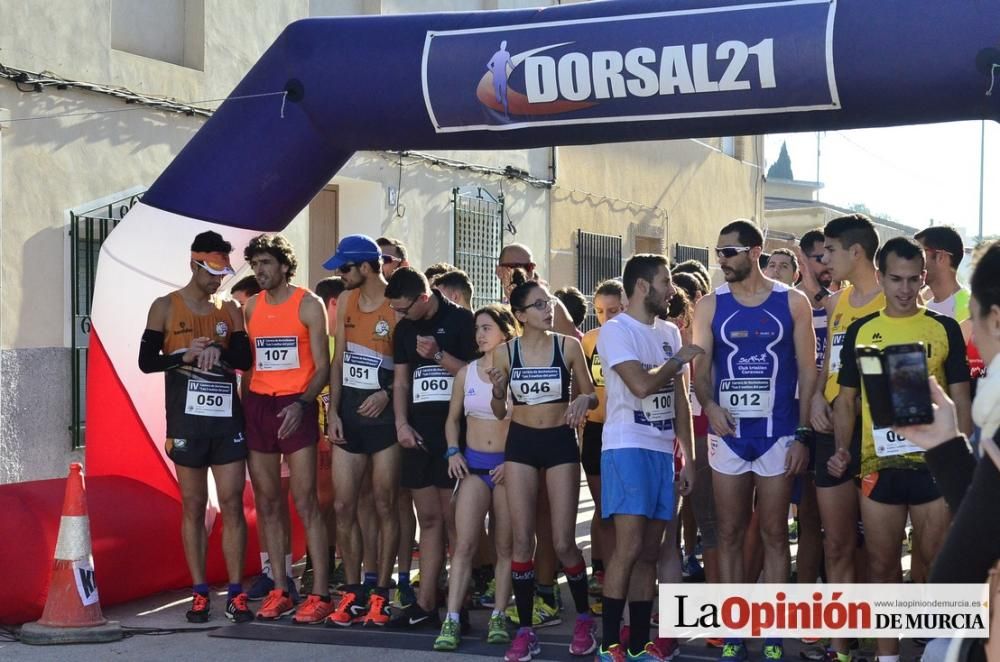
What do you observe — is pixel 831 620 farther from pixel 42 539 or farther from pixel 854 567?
pixel 42 539

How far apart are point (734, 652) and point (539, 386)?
156cm

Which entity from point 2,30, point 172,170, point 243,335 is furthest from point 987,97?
point 2,30

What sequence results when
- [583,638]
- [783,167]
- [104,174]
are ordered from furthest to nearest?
[783,167] < [104,174] < [583,638]

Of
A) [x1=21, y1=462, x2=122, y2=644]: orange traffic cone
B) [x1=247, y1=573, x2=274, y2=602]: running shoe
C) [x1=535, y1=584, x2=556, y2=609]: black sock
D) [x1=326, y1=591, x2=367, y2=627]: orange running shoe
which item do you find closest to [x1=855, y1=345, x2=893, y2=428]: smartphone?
[x1=535, y1=584, x2=556, y2=609]: black sock

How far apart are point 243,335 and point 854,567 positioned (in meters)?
3.53

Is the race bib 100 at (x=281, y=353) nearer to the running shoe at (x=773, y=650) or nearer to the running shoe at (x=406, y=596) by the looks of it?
the running shoe at (x=406, y=596)

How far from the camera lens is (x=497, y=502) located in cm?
670

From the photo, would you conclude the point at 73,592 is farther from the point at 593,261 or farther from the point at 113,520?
the point at 593,261

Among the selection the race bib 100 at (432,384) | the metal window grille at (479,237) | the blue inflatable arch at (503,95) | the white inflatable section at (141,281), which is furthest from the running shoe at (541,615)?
the metal window grille at (479,237)

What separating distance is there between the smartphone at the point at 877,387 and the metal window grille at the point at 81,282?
864 cm

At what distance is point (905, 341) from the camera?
229 inches

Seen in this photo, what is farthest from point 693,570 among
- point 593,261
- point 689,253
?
point 689,253

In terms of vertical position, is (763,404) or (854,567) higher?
(763,404)

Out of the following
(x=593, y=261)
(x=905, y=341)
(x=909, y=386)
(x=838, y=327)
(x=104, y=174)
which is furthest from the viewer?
(x=593, y=261)
